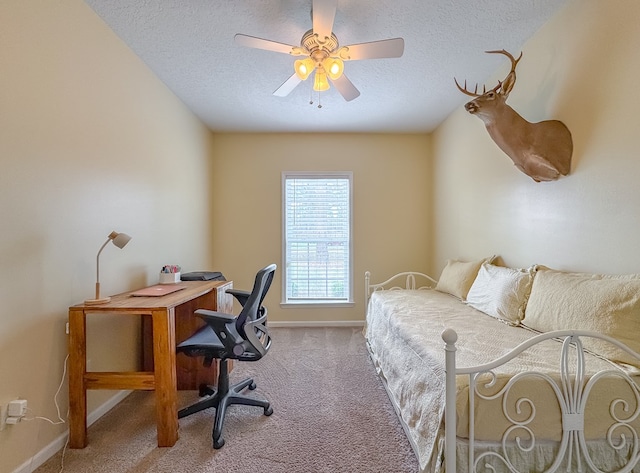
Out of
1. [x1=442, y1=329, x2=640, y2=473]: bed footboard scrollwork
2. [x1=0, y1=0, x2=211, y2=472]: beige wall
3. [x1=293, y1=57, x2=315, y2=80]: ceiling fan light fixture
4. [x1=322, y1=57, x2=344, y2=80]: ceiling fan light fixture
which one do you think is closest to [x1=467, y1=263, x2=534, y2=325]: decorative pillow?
[x1=442, y1=329, x2=640, y2=473]: bed footboard scrollwork

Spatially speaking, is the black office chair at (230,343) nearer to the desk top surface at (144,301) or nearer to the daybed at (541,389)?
the desk top surface at (144,301)

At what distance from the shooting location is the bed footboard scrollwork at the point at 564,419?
1.17 meters

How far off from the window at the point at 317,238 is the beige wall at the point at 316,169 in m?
0.11

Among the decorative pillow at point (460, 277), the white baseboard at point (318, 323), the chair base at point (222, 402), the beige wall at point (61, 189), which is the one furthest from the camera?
the white baseboard at point (318, 323)

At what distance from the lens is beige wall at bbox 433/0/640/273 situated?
1572 mm

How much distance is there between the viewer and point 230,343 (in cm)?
184

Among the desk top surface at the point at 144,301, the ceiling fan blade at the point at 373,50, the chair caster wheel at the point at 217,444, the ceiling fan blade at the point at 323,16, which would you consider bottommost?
the chair caster wheel at the point at 217,444

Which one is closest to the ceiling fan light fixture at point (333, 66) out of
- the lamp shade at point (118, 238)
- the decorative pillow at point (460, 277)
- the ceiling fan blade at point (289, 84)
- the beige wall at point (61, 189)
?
the ceiling fan blade at point (289, 84)

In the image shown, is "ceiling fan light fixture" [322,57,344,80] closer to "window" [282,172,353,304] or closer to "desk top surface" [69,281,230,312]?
"desk top surface" [69,281,230,312]

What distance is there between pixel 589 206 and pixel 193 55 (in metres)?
2.88

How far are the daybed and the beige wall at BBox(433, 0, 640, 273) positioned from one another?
10.5 inches

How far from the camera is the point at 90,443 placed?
1.80m

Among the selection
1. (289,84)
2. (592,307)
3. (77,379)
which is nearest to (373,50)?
(289,84)

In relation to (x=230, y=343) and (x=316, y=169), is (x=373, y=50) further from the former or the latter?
(x=316, y=169)
